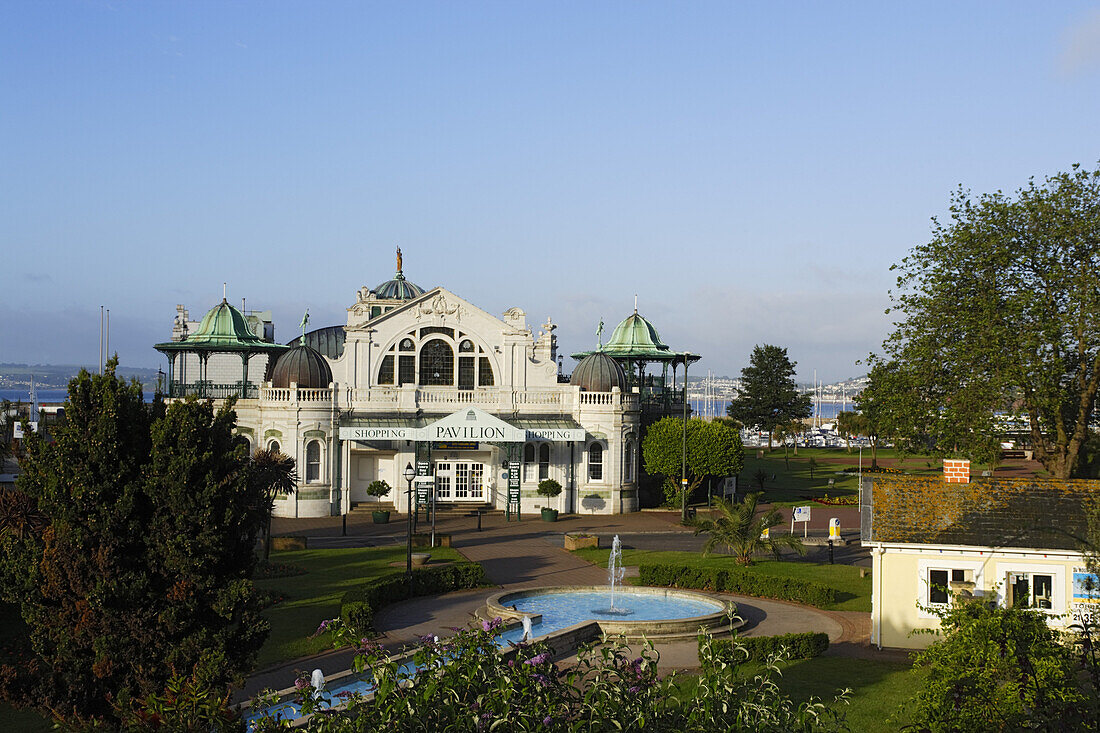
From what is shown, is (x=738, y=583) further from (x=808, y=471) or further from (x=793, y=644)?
(x=808, y=471)

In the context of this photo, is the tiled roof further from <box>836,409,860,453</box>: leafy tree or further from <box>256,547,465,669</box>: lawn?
<box>836,409,860,453</box>: leafy tree

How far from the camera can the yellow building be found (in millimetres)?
25703

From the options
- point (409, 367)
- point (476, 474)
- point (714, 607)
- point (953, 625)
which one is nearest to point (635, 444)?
point (476, 474)

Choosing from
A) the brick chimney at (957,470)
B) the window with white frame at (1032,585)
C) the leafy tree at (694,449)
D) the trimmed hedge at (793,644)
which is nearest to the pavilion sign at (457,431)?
the leafy tree at (694,449)

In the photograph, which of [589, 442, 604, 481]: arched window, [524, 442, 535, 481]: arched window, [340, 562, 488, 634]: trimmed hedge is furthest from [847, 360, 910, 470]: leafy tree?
[524, 442, 535, 481]: arched window

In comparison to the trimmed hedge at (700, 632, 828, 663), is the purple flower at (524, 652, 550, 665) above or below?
above

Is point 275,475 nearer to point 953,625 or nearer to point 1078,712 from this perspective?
point 953,625

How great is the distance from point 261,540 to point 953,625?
3054 cm

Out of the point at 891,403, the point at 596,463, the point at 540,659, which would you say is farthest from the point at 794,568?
the point at 540,659

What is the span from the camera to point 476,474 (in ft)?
186

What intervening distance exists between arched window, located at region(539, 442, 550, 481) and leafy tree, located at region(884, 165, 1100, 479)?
76.6 feet

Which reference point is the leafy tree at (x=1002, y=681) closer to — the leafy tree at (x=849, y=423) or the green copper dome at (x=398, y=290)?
the green copper dome at (x=398, y=290)

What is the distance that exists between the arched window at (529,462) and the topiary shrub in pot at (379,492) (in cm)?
742

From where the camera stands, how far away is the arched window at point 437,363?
57094 mm
